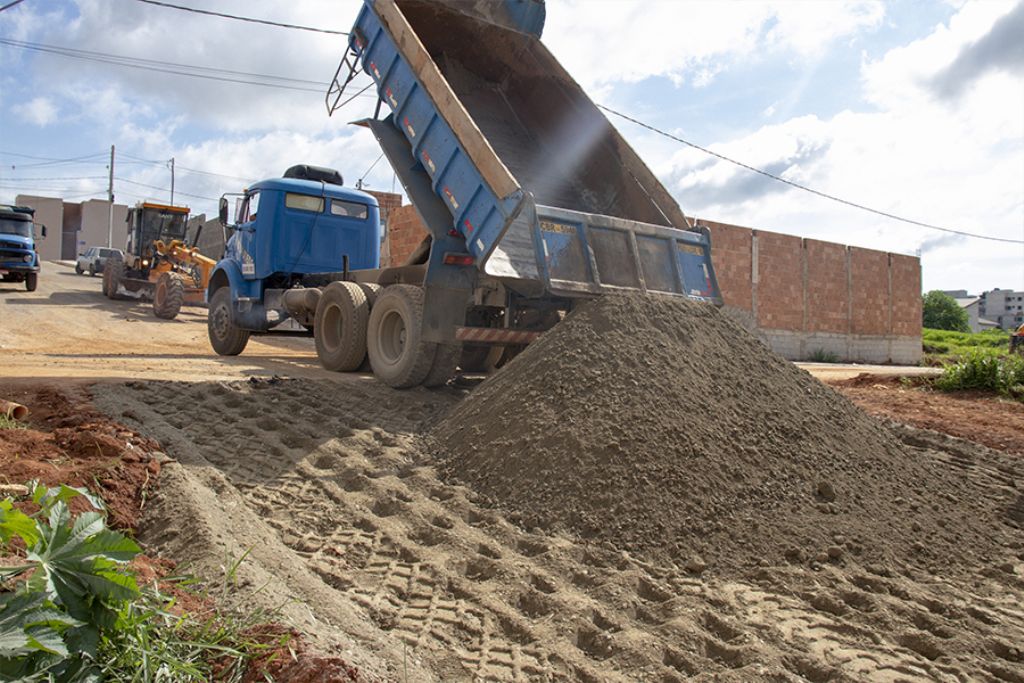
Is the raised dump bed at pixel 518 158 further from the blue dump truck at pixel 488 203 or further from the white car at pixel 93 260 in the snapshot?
the white car at pixel 93 260

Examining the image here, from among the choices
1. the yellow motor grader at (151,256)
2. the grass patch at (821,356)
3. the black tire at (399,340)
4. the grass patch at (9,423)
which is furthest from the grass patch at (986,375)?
the yellow motor grader at (151,256)

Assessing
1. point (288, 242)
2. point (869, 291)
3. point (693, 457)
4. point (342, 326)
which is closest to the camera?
point (693, 457)

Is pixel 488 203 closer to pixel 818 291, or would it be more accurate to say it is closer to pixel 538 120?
pixel 538 120

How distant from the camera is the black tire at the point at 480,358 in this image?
9.79m

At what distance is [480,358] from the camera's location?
9906 mm

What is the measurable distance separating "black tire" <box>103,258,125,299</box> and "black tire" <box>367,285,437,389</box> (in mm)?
16244

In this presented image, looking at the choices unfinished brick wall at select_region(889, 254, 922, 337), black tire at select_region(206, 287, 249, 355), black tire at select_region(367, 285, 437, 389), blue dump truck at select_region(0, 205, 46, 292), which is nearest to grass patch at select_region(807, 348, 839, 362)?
unfinished brick wall at select_region(889, 254, 922, 337)

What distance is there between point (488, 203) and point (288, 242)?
16.1 ft

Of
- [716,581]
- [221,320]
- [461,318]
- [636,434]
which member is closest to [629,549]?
[716,581]

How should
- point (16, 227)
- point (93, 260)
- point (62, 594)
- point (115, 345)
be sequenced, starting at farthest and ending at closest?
point (93, 260) < point (16, 227) < point (115, 345) < point (62, 594)

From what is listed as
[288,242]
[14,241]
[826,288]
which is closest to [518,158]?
[288,242]

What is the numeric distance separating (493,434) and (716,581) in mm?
2019

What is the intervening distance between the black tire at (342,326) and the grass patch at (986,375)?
8594 millimetres

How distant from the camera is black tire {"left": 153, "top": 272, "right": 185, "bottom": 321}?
60.3ft
